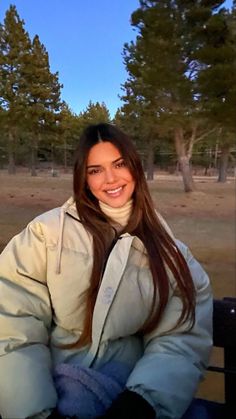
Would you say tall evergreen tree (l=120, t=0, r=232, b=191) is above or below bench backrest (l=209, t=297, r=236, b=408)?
above

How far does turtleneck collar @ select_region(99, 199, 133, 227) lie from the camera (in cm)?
156

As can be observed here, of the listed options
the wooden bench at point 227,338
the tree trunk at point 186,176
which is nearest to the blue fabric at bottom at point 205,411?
the wooden bench at point 227,338

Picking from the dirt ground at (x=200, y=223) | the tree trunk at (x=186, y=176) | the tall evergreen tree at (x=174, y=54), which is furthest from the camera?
the tree trunk at (x=186, y=176)

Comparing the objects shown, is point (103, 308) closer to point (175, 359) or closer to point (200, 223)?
point (175, 359)

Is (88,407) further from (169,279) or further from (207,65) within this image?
(207,65)

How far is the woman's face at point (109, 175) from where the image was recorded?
1532 millimetres

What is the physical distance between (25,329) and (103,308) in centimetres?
22

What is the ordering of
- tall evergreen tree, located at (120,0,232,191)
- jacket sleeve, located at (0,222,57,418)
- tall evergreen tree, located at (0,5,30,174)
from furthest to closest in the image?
tall evergreen tree, located at (0,5,30,174), tall evergreen tree, located at (120,0,232,191), jacket sleeve, located at (0,222,57,418)

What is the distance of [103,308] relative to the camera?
134 cm

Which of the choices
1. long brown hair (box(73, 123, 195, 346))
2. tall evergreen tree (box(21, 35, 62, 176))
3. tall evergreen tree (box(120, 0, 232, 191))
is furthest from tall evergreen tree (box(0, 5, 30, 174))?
long brown hair (box(73, 123, 195, 346))

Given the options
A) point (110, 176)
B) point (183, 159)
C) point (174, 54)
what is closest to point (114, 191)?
point (110, 176)

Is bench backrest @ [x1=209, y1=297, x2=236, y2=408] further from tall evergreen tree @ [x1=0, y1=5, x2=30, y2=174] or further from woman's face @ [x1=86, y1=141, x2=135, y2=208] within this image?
tall evergreen tree @ [x1=0, y1=5, x2=30, y2=174]

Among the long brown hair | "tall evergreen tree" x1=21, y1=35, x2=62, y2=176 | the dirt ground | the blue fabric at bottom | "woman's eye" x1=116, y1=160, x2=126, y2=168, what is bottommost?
the dirt ground

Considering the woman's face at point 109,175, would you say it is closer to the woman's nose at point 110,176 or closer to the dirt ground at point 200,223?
the woman's nose at point 110,176
